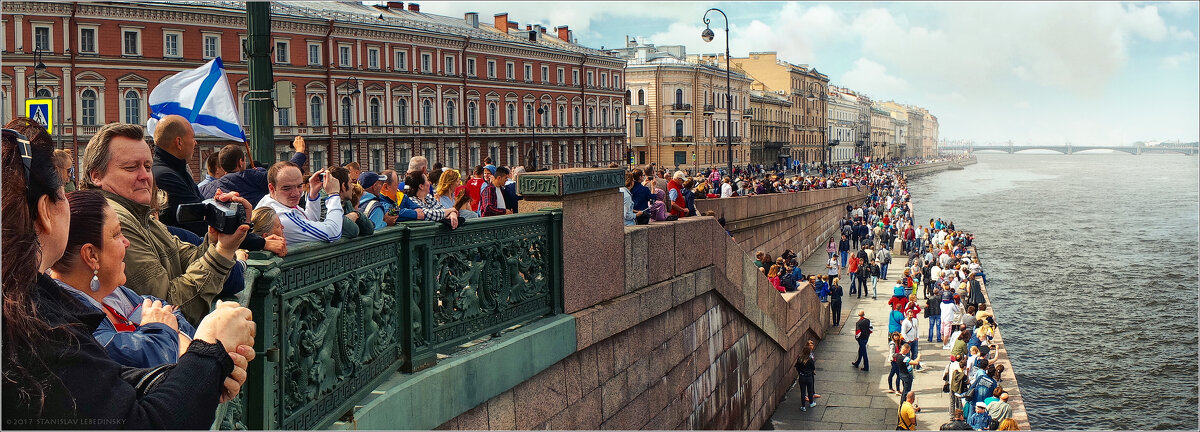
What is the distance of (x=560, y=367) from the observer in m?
6.47

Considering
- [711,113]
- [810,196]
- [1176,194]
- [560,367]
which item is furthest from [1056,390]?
[1176,194]

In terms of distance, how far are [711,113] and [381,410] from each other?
247ft

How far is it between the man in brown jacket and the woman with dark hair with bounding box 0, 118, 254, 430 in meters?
0.84

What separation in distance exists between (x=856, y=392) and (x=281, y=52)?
33.9 m

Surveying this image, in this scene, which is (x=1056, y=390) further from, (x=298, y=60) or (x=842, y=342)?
(x=298, y=60)

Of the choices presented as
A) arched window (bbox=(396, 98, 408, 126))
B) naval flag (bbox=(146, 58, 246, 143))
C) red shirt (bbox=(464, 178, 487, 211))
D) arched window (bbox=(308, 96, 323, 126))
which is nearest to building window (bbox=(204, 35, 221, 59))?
arched window (bbox=(308, 96, 323, 126))

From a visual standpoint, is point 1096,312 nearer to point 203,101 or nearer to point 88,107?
point 203,101

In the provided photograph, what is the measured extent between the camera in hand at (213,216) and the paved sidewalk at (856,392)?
975 centimetres

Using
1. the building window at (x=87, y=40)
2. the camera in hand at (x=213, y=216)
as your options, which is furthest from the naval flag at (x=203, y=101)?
the building window at (x=87, y=40)

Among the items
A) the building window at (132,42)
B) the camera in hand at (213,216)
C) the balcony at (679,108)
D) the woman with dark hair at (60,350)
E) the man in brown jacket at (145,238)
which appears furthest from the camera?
the balcony at (679,108)

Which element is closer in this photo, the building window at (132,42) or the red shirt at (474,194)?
the red shirt at (474,194)

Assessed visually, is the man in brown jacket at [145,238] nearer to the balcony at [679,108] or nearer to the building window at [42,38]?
the building window at [42,38]

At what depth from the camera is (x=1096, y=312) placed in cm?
2930

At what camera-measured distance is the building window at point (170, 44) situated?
124 feet
